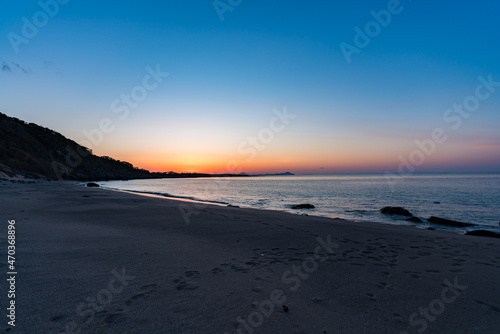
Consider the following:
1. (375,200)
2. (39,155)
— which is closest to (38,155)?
(39,155)

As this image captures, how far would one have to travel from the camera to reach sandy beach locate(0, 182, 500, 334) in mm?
3701

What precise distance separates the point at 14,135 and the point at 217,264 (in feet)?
323

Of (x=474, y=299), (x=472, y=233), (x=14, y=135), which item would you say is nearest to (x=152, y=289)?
(x=474, y=299)

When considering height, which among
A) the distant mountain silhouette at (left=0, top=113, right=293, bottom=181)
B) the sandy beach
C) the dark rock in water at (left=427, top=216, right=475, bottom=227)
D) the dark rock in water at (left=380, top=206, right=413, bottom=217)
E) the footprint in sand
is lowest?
the dark rock in water at (left=427, top=216, right=475, bottom=227)

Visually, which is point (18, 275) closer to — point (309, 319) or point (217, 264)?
point (217, 264)

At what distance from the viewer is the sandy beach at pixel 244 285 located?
370 cm

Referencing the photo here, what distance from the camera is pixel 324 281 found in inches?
211

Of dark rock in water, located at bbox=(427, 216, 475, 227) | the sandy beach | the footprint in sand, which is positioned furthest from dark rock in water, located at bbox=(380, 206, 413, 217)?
the footprint in sand

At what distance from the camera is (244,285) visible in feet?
16.3

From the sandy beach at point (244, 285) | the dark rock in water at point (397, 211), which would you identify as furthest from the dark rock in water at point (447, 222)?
the sandy beach at point (244, 285)

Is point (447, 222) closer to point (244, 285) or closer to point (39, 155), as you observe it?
point (244, 285)

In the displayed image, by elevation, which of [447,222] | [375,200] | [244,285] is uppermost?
[244,285]

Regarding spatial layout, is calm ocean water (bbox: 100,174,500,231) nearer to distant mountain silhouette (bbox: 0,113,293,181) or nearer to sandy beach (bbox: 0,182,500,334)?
sandy beach (bbox: 0,182,500,334)

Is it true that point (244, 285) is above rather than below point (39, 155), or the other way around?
below
